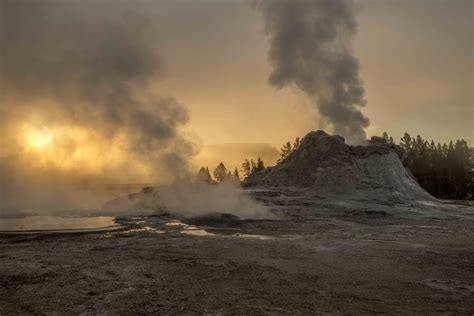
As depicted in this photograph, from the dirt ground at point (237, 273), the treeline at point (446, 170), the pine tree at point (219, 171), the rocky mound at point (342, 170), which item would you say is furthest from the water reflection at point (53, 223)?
the pine tree at point (219, 171)

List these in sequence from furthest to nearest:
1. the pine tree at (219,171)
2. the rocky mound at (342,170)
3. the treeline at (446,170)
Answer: the pine tree at (219,171), the treeline at (446,170), the rocky mound at (342,170)

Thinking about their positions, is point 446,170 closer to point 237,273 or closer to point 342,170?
point 342,170

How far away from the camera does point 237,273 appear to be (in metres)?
12.7

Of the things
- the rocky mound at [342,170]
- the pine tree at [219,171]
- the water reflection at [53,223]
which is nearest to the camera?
the water reflection at [53,223]

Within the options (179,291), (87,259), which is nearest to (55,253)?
(87,259)

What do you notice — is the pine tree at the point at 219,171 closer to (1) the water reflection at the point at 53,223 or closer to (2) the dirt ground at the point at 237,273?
(1) the water reflection at the point at 53,223

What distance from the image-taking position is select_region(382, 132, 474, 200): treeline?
74625 millimetres

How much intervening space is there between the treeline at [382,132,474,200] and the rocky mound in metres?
28.6

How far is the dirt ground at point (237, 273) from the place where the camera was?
31.2ft

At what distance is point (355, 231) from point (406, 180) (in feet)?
87.9

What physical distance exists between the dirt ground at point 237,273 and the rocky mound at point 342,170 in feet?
66.0

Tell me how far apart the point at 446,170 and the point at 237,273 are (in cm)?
7545

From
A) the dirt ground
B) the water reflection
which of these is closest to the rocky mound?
the dirt ground

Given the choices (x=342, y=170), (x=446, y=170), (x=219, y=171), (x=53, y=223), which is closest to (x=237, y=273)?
(x=53, y=223)
